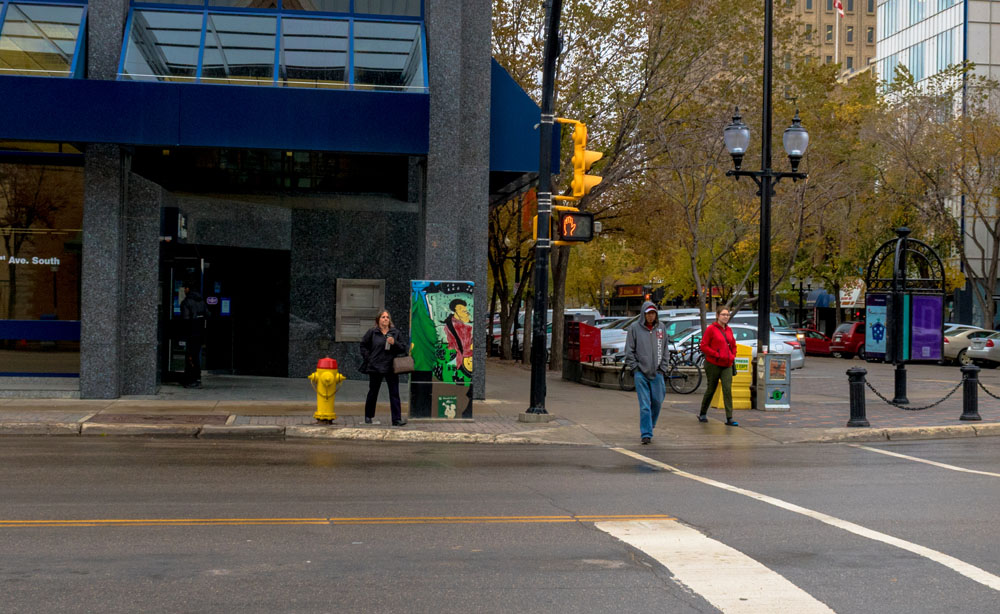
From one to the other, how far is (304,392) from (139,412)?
3.92 meters

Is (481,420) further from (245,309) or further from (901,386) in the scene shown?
(245,309)

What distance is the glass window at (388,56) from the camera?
16.7 meters

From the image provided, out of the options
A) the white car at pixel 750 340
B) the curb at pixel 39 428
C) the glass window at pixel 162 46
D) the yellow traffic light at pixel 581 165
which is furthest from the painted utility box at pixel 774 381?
the curb at pixel 39 428

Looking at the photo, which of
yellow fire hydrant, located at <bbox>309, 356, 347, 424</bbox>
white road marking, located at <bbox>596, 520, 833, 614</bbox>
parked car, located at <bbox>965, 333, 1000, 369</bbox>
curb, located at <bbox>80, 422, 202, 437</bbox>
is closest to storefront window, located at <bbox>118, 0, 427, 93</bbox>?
yellow fire hydrant, located at <bbox>309, 356, 347, 424</bbox>

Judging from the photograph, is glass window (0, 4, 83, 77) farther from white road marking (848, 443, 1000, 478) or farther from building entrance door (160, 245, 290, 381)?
white road marking (848, 443, 1000, 478)

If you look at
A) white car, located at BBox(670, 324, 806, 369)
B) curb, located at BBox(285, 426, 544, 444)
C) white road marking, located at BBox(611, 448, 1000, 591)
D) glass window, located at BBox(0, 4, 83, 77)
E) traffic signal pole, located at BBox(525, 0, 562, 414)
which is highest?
glass window, located at BBox(0, 4, 83, 77)

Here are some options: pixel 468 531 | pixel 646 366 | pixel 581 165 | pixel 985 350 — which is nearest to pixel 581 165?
pixel 581 165

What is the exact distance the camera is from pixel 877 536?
7301 mm

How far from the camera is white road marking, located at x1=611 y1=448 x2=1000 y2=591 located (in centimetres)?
617

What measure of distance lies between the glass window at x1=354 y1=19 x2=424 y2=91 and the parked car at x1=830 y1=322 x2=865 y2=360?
27788 millimetres

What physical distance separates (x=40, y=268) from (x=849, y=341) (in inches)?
1257

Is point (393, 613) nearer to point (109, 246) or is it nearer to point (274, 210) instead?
point (109, 246)

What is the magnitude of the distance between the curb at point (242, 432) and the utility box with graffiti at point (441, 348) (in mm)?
2077

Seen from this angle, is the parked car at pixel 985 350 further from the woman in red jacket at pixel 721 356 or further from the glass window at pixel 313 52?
the glass window at pixel 313 52
